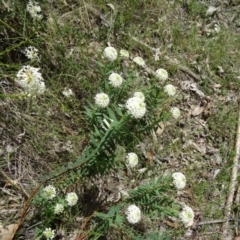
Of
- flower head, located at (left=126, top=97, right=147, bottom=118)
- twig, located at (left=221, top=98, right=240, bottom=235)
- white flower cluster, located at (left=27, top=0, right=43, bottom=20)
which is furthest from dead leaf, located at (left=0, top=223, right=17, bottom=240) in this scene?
twig, located at (left=221, top=98, right=240, bottom=235)

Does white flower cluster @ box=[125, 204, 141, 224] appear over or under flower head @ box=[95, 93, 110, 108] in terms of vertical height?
under

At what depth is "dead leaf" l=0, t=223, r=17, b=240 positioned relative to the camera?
102 inches

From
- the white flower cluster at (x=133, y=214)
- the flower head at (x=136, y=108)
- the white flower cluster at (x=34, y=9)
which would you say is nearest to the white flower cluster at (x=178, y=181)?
the white flower cluster at (x=133, y=214)

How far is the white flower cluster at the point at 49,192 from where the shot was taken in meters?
2.52

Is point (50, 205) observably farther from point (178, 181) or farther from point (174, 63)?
point (174, 63)

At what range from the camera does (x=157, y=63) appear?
3.88 metres

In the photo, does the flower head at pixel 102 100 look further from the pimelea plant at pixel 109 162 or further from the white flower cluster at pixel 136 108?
the white flower cluster at pixel 136 108

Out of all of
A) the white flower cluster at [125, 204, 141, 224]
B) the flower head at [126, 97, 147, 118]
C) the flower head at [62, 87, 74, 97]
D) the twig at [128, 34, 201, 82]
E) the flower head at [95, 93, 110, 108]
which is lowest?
the white flower cluster at [125, 204, 141, 224]

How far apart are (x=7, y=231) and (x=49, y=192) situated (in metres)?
0.41

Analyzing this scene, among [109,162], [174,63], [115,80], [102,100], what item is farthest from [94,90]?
[174,63]

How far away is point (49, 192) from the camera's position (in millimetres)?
2520

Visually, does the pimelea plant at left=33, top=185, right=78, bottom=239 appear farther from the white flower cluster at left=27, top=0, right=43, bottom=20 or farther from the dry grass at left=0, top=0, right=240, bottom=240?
the white flower cluster at left=27, top=0, right=43, bottom=20

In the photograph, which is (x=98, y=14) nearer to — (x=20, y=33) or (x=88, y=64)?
(x=88, y=64)

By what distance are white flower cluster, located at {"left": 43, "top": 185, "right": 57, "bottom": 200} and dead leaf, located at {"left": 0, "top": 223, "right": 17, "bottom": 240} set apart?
34cm
